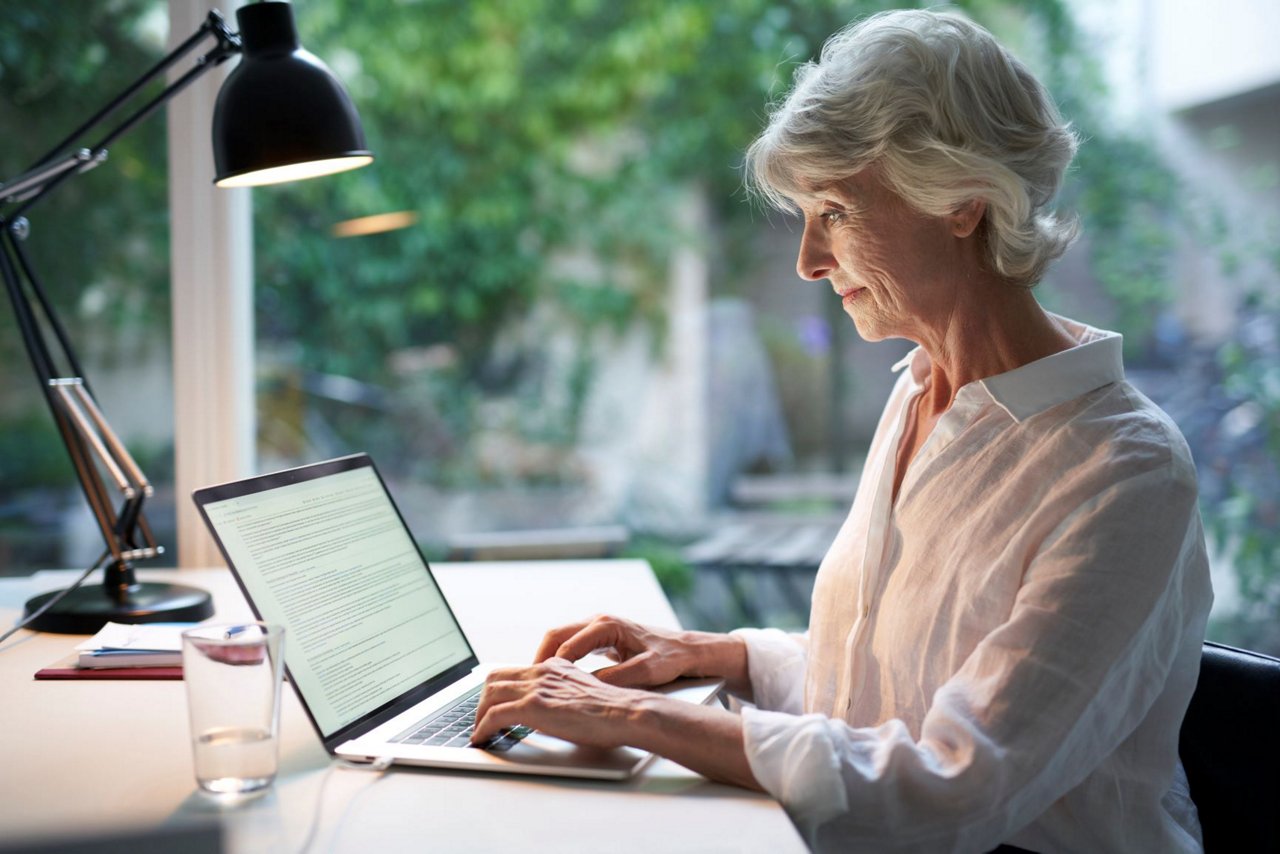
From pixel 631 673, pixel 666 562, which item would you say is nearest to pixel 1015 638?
pixel 631 673

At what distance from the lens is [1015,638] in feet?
3.13

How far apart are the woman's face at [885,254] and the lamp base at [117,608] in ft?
3.15

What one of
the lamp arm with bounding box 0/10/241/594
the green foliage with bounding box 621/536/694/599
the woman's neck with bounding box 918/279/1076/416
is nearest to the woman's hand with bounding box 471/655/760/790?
the woman's neck with bounding box 918/279/1076/416

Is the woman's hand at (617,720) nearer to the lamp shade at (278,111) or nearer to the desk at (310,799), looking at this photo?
the desk at (310,799)

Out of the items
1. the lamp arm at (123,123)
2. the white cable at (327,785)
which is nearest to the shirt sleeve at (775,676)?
the white cable at (327,785)

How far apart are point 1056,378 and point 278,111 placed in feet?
3.20

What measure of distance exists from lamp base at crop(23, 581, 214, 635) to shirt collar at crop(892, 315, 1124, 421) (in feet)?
3.59

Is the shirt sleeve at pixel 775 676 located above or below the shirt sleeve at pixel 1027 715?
below

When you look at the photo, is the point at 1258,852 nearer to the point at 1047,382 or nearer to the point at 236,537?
the point at 1047,382

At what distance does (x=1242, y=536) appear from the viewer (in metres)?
2.50

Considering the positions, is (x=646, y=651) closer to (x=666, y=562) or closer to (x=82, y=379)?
(x=82, y=379)

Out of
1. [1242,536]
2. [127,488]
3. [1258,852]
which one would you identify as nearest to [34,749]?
[127,488]

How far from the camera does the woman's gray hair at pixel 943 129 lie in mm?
1152

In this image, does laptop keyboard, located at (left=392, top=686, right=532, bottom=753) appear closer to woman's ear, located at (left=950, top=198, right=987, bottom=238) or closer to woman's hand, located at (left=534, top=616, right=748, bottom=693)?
woman's hand, located at (left=534, top=616, right=748, bottom=693)
